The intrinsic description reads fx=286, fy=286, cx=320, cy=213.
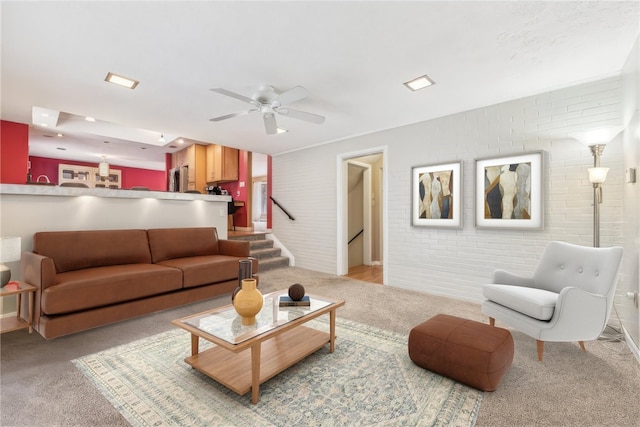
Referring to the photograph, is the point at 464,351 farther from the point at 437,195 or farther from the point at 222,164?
the point at 222,164

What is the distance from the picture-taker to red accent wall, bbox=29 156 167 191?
27.6ft

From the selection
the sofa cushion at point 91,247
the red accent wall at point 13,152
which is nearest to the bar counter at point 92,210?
the sofa cushion at point 91,247

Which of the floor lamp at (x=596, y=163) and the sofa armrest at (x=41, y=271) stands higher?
the floor lamp at (x=596, y=163)

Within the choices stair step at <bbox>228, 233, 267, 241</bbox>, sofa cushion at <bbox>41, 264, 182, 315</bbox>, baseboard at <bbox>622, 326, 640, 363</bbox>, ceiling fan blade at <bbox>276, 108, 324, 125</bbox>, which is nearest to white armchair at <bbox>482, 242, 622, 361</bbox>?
baseboard at <bbox>622, 326, 640, 363</bbox>

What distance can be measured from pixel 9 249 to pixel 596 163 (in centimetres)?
512

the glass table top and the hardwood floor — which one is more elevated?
the glass table top

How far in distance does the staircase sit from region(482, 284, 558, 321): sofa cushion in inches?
154

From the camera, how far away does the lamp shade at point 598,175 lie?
2568mm

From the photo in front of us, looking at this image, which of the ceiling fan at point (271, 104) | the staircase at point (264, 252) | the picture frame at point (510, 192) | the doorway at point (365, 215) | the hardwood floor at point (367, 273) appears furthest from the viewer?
the doorway at point (365, 215)

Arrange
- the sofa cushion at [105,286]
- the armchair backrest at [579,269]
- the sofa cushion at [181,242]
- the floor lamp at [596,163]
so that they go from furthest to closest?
1. the sofa cushion at [181,242]
2. the floor lamp at [596,163]
3. the sofa cushion at [105,286]
4. the armchair backrest at [579,269]

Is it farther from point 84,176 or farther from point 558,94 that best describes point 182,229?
point 84,176

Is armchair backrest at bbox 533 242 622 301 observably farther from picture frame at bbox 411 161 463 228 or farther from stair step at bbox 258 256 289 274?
stair step at bbox 258 256 289 274

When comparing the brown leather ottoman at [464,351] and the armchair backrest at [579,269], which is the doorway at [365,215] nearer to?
the armchair backrest at [579,269]

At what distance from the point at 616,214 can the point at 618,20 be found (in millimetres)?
1683
